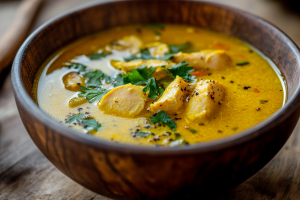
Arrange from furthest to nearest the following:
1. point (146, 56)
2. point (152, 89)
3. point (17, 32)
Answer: point (17, 32)
point (146, 56)
point (152, 89)

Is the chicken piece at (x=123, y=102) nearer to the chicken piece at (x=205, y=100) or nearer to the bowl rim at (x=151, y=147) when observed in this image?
the chicken piece at (x=205, y=100)

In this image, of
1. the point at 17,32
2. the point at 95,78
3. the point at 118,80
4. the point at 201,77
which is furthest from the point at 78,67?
the point at 17,32

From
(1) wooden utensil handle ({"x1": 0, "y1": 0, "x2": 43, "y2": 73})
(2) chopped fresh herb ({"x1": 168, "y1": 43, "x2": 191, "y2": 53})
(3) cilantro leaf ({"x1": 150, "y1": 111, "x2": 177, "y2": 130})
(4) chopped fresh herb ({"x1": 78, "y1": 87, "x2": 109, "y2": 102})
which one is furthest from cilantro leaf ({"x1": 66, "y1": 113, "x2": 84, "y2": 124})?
(1) wooden utensil handle ({"x1": 0, "y1": 0, "x2": 43, "y2": 73})

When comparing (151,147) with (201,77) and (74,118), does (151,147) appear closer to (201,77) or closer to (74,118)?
(74,118)

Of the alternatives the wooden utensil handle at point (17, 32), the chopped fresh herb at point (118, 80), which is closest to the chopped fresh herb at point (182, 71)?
the chopped fresh herb at point (118, 80)

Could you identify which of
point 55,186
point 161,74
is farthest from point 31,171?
point 161,74

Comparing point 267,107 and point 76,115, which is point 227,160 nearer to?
point 267,107
